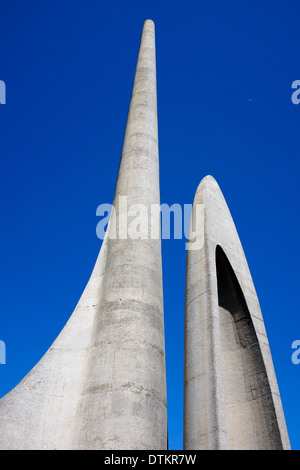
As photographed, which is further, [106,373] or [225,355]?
[225,355]

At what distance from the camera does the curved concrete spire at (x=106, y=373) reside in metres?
7.19

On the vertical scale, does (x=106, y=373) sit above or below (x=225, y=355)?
below

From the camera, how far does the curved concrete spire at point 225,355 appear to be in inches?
310

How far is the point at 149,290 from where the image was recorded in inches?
361

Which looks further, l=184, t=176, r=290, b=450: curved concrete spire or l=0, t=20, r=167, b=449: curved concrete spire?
l=184, t=176, r=290, b=450: curved concrete spire

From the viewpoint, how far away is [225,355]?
33.8ft

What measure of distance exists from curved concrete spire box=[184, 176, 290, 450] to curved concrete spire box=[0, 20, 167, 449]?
73 centimetres

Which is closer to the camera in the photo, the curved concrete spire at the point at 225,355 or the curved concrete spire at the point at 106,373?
the curved concrete spire at the point at 106,373

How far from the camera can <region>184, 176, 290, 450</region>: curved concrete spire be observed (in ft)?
25.9

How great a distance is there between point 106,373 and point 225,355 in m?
3.64

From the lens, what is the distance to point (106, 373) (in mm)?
7773

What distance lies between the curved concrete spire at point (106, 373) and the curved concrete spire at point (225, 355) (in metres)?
0.73
